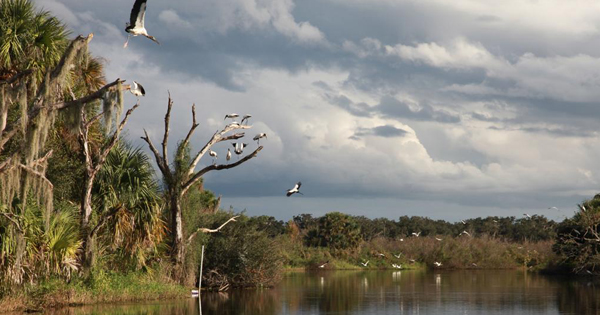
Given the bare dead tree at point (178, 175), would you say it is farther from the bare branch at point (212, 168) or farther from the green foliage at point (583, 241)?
the green foliage at point (583, 241)

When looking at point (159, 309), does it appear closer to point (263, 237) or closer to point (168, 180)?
point (168, 180)

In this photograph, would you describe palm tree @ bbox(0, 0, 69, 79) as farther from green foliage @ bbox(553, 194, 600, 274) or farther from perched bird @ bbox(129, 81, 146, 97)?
green foliage @ bbox(553, 194, 600, 274)

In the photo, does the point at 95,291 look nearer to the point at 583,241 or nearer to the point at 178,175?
the point at 178,175

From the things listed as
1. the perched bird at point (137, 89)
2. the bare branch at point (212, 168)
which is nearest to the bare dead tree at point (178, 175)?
the bare branch at point (212, 168)

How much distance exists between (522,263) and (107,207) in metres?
50.6

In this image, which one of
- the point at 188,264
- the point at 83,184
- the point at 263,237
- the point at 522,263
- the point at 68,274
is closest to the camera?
the point at 68,274

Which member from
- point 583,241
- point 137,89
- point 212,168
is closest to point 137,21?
point 137,89

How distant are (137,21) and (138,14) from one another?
20 cm

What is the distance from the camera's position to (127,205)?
93.3 ft

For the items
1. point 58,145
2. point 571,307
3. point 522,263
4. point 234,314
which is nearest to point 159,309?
point 234,314

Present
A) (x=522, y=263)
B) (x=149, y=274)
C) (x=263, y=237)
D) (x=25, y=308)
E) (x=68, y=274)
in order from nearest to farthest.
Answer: (x=25, y=308)
(x=68, y=274)
(x=149, y=274)
(x=263, y=237)
(x=522, y=263)

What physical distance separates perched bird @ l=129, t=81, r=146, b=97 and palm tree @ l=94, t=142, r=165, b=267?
16.6 ft

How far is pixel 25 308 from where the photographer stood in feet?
77.2

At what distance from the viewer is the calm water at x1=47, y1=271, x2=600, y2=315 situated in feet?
88.9
